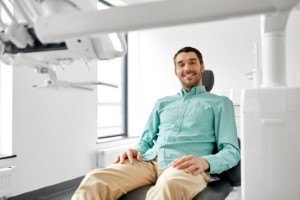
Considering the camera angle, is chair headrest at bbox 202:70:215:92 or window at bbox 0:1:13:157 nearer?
chair headrest at bbox 202:70:215:92

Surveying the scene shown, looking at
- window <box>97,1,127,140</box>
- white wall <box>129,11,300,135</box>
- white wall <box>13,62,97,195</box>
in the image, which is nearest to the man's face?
white wall <box>129,11,300,135</box>

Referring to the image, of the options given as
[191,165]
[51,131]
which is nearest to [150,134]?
[191,165]

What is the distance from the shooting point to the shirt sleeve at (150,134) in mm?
1803

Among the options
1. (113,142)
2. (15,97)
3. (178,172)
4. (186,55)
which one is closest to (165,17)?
(178,172)

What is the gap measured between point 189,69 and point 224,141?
497 millimetres

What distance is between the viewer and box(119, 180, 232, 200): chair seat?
122 cm

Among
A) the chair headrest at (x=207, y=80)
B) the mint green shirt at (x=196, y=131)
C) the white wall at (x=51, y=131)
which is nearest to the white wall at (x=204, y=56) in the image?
the chair headrest at (x=207, y=80)

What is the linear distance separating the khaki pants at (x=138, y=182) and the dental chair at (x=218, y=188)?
0.03 metres

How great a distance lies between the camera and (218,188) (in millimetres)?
1312

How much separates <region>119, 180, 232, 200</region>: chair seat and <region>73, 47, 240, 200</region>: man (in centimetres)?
3

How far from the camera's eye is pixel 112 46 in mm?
964

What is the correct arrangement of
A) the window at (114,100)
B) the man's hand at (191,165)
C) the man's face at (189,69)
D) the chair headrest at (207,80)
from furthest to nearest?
the window at (114,100), the chair headrest at (207,80), the man's face at (189,69), the man's hand at (191,165)

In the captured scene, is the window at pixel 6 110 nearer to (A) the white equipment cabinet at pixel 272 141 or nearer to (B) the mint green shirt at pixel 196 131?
(B) the mint green shirt at pixel 196 131

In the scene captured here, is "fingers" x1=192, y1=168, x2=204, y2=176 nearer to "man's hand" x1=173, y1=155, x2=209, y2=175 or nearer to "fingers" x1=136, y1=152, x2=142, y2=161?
"man's hand" x1=173, y1=155, x2=209, y2=175
